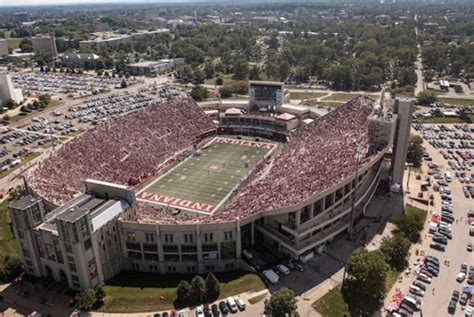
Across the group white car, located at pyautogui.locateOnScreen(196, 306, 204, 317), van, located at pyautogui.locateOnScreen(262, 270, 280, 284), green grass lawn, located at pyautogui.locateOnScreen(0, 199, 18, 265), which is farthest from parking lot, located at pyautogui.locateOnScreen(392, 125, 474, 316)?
green grass lawn, located at pyautogui.locateOnScreen(0, 199, 18, 265)

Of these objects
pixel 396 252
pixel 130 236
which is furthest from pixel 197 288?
pixel 396 252

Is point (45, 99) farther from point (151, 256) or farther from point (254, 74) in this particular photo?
point (151, 256)

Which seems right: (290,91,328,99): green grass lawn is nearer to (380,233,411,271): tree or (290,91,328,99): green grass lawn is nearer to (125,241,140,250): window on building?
(380,233,411,271): tree

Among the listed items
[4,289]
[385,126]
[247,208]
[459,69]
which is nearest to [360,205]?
[385,126]

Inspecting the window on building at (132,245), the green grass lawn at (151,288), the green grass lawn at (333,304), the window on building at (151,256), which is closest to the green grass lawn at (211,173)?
the window on building at (151,256)

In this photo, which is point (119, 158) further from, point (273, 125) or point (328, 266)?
point (328, 266)
